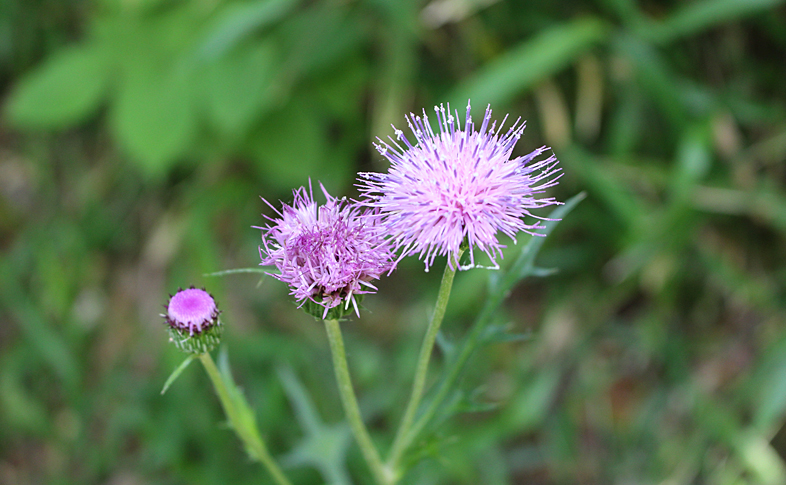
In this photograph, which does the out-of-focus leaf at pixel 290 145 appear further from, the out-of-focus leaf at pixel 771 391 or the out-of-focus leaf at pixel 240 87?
the out-of-focus leaf at pixel 771 391

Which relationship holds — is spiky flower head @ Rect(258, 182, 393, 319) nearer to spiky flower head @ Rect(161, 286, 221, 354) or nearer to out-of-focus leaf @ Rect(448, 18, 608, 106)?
spiky flower head @ Rect(161, 286, 221, 354)

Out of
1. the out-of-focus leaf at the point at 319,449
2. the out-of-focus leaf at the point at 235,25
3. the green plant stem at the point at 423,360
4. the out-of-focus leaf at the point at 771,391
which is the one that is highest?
the out-of-focus leaf at the point at 235,25

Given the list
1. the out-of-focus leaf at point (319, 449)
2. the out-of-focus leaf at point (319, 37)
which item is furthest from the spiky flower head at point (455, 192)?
the out-of-focus leaf at point (319, 37)

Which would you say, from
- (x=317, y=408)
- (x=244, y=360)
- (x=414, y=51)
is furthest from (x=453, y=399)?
(x=414, y=51)

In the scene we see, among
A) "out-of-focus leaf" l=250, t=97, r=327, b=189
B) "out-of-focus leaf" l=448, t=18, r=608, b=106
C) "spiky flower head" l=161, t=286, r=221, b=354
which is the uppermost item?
"out-of-focus leaf" l=250, t=97, r=327, b=189

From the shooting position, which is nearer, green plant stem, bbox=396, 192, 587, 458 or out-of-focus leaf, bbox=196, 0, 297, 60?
green plant stem, bbox=396, 192, 587, 458

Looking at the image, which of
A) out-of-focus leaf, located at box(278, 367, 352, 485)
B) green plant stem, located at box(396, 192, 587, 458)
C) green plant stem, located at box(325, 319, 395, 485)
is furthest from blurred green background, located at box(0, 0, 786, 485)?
green plant stem, located at box(396, 192, 587, 458)
